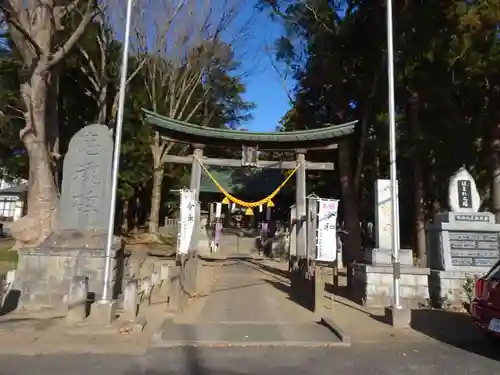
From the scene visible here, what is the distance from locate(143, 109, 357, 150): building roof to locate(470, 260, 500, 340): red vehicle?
27.1 feet

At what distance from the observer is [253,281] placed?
1611 cm

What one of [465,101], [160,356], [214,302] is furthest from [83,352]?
[465,101]

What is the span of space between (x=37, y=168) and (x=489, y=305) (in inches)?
488

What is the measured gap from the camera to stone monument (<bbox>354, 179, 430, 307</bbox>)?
1100 centimetres

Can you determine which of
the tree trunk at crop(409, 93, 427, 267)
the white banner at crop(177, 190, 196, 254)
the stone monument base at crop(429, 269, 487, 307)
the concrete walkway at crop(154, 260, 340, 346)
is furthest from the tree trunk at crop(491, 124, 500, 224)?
the white banner at crop(177, 190, 196, 254)

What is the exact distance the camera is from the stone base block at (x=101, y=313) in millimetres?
8383

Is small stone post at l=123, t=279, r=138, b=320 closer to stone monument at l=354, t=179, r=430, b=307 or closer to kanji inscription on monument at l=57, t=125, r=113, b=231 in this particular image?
kanji inscription on monument at l=57, t=125, r=113, b=231

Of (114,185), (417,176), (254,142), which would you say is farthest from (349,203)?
(114,185)

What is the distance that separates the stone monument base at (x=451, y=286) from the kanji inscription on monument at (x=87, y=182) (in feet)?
25.8

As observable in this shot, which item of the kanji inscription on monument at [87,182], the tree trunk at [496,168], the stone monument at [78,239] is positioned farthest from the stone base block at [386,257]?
the kanji inscription on monument at [87,182]

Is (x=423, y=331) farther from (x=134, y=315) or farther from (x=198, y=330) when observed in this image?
(x=134, y=315)

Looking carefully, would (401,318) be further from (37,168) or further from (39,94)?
(39,94)

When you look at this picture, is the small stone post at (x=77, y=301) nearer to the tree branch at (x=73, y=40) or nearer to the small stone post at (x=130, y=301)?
the small stone post at (x=130, y=301)

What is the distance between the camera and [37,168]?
13.9 m
